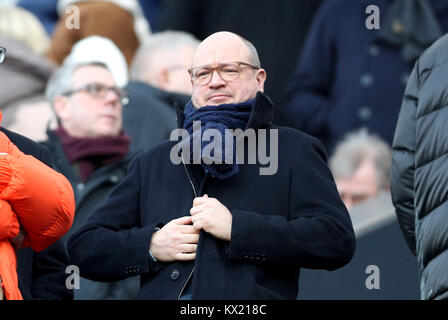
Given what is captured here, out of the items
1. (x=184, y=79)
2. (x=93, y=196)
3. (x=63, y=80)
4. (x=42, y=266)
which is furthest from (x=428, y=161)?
(x=184, y=79)

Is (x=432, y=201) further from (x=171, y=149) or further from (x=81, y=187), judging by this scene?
(x=81, y=187)

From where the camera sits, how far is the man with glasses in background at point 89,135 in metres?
7.23

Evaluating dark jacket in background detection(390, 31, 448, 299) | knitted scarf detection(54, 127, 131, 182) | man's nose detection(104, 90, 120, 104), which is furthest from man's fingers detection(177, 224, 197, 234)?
man's nose detection(104, 90, 120, 104)

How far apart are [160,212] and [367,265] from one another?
2.18m

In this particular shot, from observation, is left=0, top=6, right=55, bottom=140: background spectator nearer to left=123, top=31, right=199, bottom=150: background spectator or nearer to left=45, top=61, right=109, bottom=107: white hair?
left=45, top=61, right=109, bottom=107: white hair

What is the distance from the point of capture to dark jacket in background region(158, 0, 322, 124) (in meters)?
9.13

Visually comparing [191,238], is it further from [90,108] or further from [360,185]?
[360,185]

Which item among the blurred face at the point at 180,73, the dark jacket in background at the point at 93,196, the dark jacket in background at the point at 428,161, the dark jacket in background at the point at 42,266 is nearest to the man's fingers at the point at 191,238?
the dark jacket in background at the point at 42,266

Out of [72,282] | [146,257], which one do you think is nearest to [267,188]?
[146,257]

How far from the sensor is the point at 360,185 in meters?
7.86

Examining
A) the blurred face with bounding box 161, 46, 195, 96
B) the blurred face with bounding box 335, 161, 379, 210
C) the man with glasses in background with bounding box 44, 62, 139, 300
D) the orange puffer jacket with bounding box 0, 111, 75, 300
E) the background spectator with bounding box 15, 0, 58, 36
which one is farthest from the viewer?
the background spectator with bounding box 15, 0, 58, 36

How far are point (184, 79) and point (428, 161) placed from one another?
3.51 m

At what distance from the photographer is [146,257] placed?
17.1ft

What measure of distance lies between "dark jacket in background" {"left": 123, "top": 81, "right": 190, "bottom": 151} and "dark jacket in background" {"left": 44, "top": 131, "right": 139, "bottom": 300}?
354mm
